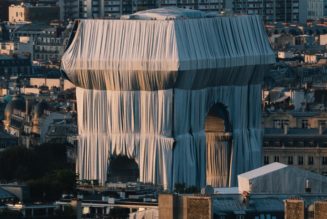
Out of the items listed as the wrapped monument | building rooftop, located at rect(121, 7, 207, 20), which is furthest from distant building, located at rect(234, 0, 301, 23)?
the wrapped monument

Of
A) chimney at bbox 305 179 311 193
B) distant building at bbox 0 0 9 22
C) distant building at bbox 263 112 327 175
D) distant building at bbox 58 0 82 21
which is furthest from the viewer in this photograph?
distant building at bbox 0 0 9 22

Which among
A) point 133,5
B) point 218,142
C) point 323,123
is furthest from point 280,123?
point 133,5

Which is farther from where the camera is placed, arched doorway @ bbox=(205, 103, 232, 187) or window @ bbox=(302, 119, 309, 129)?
window @ bbox=(302, 119, 309, 129)

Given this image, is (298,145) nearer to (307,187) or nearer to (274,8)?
(307,187)

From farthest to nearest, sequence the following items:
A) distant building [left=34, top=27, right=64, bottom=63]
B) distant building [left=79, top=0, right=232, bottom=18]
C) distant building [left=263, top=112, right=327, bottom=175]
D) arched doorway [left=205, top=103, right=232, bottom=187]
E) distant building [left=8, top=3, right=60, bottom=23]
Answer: distant building [left=8, top=3, right=60, bottom=23] < distant building [left=79, top=0, right=232, bottom=18] < distant building [left=34, top=27, right=64, bottom=63] < arched doorway [left=205, top=103, right=232, bottom=187] < distant building [left=263, top=112, right=327, bottom=175]

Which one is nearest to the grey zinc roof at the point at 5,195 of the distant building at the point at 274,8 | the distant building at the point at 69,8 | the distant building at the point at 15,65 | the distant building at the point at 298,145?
the distant building at the point at 298,145

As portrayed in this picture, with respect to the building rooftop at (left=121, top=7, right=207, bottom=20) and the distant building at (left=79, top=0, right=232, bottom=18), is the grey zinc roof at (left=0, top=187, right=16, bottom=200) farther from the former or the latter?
the distant building at (left=79, top=0, right=232, bottom=18)

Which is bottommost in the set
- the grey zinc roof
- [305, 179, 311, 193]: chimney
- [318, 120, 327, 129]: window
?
[318, 120, 327, 129]: window
